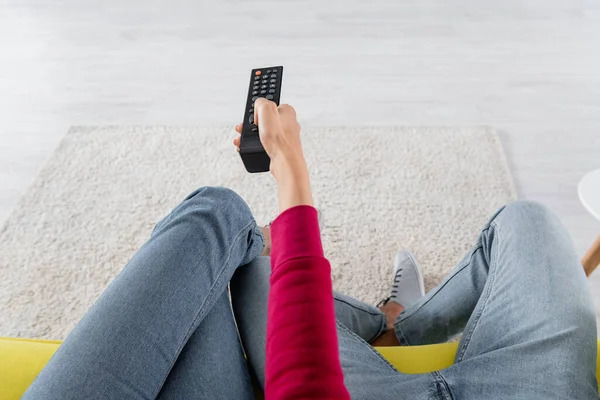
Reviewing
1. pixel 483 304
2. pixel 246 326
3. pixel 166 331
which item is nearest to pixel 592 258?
pixel 483 304

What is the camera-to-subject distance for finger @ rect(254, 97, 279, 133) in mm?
646

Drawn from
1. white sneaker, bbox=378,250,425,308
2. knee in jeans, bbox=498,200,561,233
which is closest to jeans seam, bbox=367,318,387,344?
white sneaker, bbox=378,250,425,308

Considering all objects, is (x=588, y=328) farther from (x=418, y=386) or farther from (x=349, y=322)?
(x=349, y=322)

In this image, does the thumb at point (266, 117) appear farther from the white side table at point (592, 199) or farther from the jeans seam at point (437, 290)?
the white side table at point (592, 199)

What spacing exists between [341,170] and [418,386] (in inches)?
34.9

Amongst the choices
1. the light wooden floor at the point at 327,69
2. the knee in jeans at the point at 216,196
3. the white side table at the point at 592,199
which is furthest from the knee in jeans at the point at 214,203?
the light wooden floor at the point at 327,69

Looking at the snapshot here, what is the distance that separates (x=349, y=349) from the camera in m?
0.69

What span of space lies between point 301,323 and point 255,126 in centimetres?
35

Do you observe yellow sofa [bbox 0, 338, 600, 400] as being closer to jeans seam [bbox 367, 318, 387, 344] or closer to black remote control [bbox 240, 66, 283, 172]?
jeans seam [bbox 367, 318, 387, 344]

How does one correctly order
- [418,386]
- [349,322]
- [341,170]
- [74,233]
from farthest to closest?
[341,170] < [74,233] < [349,322] < [418,386]

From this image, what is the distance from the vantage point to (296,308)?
1.60 ft

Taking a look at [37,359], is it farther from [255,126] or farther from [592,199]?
[592,199]

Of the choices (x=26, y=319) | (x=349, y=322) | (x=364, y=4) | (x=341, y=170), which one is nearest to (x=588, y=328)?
(x=349, y=322)

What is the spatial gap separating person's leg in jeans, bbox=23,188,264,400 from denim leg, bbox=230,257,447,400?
30 mm
